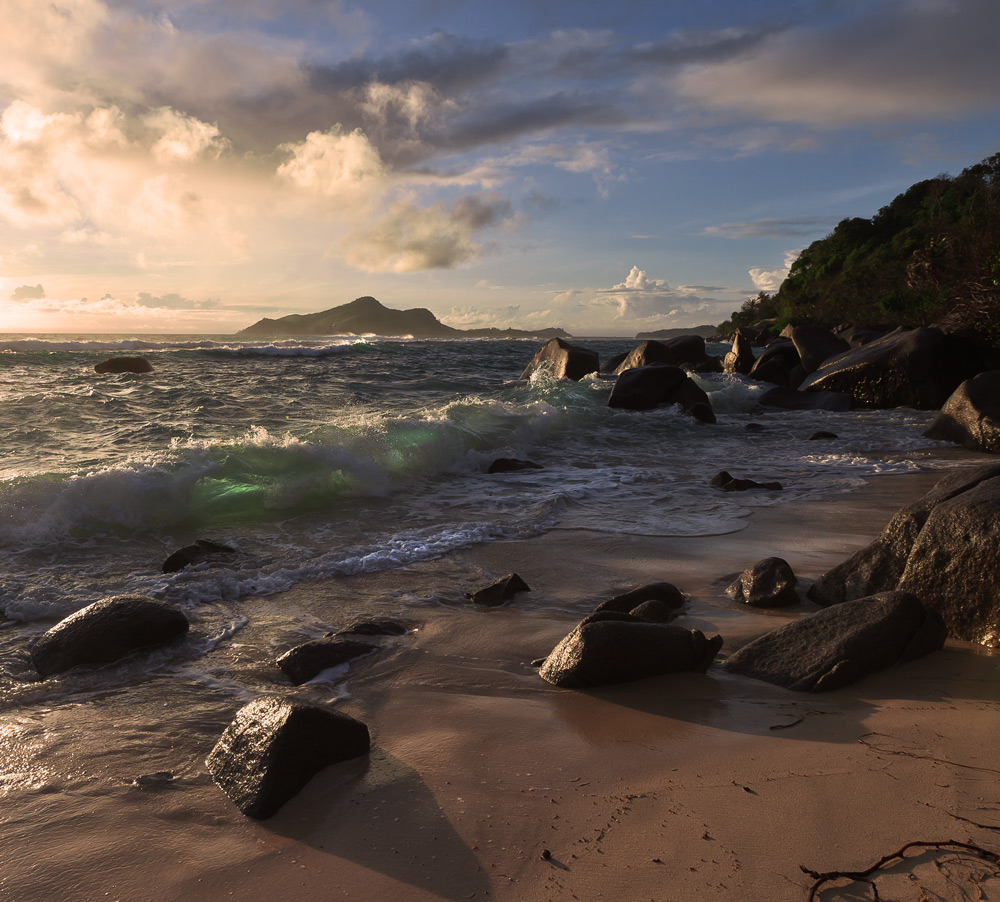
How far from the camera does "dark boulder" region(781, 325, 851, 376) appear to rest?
2102 cm

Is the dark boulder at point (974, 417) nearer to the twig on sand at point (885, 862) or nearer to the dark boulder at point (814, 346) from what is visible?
the dark boulder at point (814, 346)

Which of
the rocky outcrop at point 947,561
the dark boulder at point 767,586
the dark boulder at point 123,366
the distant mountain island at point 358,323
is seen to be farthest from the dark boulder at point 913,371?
the distant mountain island at point 358,323

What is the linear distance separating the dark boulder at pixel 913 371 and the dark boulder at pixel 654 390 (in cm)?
412

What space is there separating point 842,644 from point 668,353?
2022cm

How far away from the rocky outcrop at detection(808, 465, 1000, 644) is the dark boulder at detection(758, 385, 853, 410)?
541 inches

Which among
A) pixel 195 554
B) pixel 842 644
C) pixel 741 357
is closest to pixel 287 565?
pixel 195 554

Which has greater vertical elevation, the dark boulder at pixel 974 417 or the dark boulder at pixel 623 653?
the dark boulder at pixel 974 417

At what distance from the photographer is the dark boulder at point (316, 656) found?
12.0 feet

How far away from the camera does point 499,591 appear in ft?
15.9

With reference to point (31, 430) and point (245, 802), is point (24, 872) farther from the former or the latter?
point (31, 430)

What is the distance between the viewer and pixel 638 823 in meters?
2.30

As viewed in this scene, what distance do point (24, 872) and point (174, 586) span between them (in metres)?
3.00

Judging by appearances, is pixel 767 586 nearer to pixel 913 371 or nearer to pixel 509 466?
pixel 509 466

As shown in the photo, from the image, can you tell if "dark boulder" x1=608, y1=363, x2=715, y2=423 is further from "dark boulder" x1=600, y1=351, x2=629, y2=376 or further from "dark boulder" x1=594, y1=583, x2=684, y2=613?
"dark boulder" x1=594, y1=583, x2=684, y2=613
